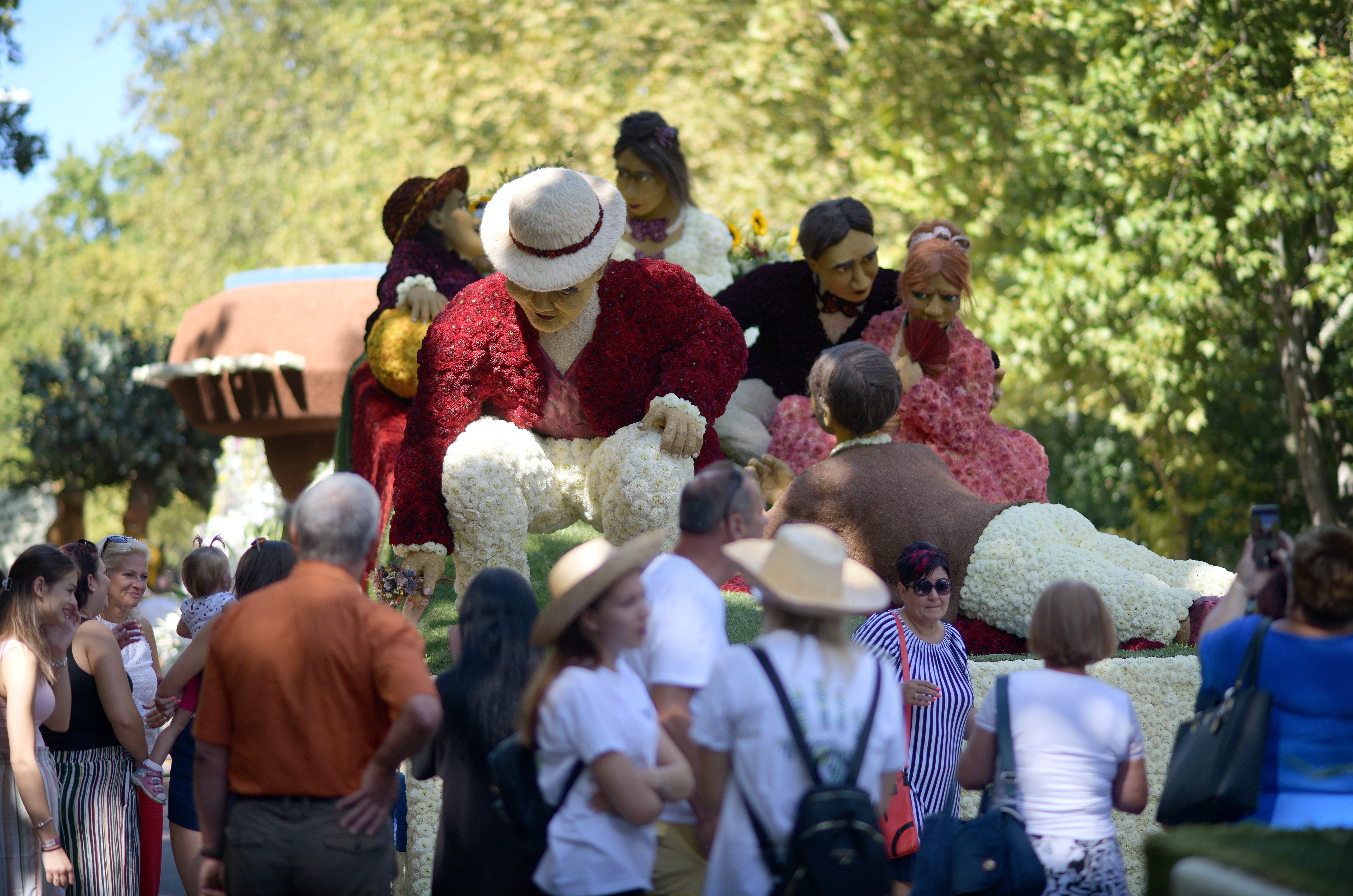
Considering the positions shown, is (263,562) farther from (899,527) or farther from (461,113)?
(461,113)

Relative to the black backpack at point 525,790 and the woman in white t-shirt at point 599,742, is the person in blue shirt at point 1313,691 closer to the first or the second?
the woman in white t-shirt at point 599,742

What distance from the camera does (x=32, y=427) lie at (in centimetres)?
1619

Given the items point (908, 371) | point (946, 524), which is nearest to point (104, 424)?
point (908, 371)

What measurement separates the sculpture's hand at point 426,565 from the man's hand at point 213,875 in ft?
5.68

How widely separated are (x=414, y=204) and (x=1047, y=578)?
3.67m

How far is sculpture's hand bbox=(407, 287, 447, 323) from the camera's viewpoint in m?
6.30

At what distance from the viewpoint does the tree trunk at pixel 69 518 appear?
666 inches

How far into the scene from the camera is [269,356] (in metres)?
8.34

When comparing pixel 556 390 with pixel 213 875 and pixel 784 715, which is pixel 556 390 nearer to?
pixel 213 875

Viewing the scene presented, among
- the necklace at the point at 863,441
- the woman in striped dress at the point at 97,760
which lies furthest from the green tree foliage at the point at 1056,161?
the woman in striped dress at the point at 97,760

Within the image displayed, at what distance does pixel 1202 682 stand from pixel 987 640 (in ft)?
7.05

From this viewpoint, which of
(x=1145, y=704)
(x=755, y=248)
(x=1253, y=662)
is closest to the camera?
(x=1253, y=662)

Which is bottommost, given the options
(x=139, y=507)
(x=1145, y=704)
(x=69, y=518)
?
(x=69, y=518)

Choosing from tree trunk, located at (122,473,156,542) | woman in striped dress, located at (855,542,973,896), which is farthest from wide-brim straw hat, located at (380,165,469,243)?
tree trunk, located at (122,473,156,542)
